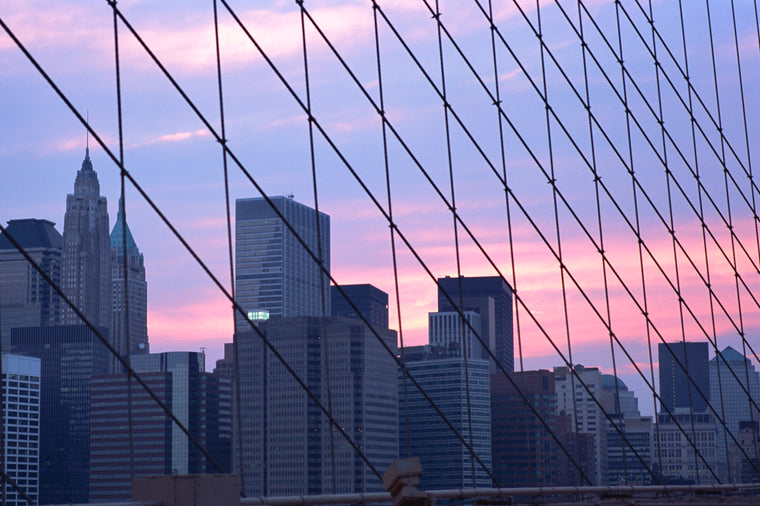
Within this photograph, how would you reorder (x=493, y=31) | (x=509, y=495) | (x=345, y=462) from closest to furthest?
(x=509, y=495) → (x=493, y=31) → (x=345, y=462)

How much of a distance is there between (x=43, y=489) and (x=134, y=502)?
201708mm

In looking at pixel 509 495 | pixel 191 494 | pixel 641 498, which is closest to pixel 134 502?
pixel 191 494

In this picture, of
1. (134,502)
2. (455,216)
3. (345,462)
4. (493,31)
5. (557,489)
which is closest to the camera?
(134,502)

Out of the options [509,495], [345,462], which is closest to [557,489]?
[509,495]

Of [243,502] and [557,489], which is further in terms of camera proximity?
[557,489]

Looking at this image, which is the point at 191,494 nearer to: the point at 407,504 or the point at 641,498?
the point at 407,504

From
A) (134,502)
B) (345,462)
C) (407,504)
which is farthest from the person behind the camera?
(345,462)

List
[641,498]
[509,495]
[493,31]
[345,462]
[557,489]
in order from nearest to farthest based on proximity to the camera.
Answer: [509,495] < [557,489] < [641,498] < [493,31] < [345,462]

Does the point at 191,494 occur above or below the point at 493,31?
below

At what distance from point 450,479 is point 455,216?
17997 cm

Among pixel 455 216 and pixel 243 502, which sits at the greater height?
pixel 455 216

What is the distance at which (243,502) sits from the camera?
756cm

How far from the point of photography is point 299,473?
19500 cm

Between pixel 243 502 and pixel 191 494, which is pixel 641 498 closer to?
pixel 243 502
